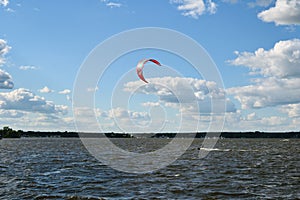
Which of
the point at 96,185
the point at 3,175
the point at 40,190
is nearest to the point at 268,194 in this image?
the point at 96,185

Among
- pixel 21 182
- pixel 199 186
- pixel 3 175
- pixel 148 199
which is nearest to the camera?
pixel 148 199

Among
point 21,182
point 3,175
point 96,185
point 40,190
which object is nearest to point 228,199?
point 96,185

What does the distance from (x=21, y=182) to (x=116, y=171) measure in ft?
46.2

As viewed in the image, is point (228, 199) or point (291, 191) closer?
point (228, 199)

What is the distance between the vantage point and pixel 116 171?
168 feet

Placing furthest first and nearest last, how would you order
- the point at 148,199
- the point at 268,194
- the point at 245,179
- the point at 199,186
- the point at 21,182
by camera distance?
the point at 245,179 → the point at 21,182 → the point at 199,186 → the point at 268,194 → the point at 148,199

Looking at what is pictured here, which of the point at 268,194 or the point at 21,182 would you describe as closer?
the point at 268,194

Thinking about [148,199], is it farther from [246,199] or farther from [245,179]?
[245,179]

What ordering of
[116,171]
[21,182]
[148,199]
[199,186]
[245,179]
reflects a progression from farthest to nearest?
[116,171]
[245,179]
[21,182]
[199,186]
[148,199]

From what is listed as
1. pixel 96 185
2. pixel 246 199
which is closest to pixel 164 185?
pixel 96 185

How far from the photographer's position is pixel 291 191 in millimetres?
35312

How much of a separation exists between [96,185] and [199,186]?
34.6ft

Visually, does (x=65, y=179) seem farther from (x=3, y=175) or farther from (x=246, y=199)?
(x=246, y=199)


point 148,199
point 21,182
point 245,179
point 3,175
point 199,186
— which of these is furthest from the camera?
point 3,175
